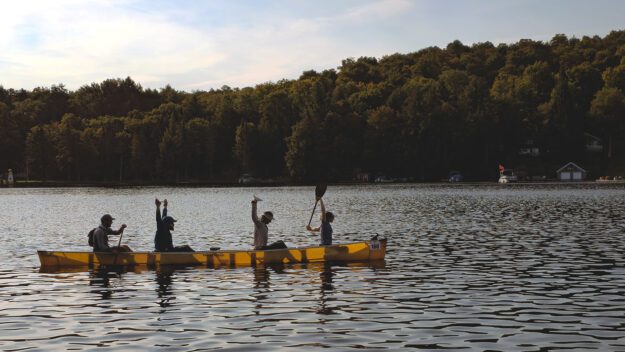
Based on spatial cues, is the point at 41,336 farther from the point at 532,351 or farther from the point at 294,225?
the point at 294,225

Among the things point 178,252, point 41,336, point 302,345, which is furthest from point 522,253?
point 41,336

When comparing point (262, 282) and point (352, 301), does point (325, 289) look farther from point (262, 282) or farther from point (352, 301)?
point (262, 282)

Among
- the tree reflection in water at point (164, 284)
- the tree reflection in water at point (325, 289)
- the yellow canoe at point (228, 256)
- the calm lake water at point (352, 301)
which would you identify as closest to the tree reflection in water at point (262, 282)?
the calm lake water at point (352, 301)

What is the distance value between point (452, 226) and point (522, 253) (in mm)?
19938

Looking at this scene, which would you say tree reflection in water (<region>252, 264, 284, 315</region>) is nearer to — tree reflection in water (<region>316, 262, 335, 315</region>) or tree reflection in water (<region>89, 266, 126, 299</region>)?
tree reflection in water (<region>316, 262, 335, 315</region>)

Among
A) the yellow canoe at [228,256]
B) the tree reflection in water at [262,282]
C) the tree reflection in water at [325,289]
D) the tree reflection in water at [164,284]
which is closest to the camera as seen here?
the tree reflection in water at [325,289]

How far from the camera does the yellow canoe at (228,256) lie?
35.3m

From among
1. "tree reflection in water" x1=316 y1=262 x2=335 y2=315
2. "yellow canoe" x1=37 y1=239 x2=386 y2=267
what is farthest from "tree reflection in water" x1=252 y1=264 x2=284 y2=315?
"tree reflection in water" x1=316 y1=262 x2=335 y2=315

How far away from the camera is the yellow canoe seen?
35.3 meters

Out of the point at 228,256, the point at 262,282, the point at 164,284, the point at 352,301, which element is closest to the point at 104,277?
the point at 164,284

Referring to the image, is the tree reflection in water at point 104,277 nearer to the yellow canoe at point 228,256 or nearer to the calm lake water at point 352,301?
the calm lake water at point 352,301

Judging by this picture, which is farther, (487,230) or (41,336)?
(487,230)

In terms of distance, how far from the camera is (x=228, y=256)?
35312 mm

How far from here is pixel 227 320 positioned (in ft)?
73.2
